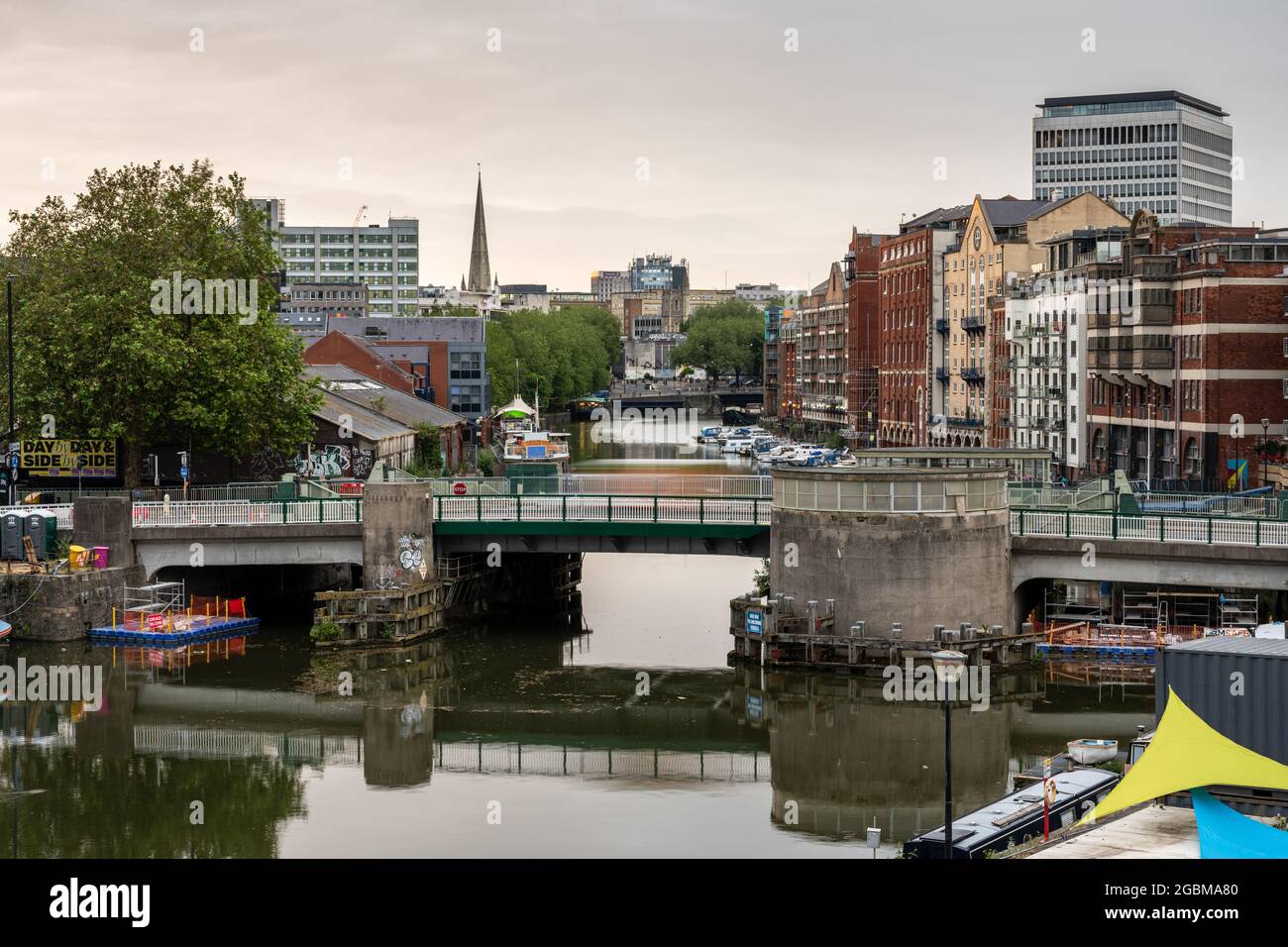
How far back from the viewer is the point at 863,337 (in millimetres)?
150000

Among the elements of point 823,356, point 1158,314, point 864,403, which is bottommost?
point 864,403

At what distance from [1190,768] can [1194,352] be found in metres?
55.2

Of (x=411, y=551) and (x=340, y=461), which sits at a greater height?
(x=340, y=461)

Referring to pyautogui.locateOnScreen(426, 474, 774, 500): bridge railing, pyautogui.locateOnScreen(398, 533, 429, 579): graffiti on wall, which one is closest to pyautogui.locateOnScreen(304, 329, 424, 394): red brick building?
pyautogui.locateOnScreen(426, 474, 774, 500): bridge railing

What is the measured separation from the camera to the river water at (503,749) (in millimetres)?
32219

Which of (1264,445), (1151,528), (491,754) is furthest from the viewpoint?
(1264,445)

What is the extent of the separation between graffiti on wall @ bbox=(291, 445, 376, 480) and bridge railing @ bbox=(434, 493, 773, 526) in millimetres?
19798

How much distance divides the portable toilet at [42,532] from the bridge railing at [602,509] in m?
12.0

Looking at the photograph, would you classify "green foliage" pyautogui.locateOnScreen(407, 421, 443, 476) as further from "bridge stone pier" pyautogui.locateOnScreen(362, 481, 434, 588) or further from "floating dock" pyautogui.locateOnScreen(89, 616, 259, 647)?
"bridge stone pier" pyautogui.locateOnScreen(362, 481, 434, 588)

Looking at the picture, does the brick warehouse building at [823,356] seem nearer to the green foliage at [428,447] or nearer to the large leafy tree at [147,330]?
the green foliage at [428,447]

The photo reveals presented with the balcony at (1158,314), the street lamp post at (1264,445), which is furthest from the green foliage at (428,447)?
the street lamp post at (1264,445)

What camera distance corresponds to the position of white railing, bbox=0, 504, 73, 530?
54500 millimetres

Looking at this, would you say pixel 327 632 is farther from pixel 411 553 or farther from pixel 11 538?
pixel 11 538

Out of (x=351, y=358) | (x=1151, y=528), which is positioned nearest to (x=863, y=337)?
(x=351, y=358)
